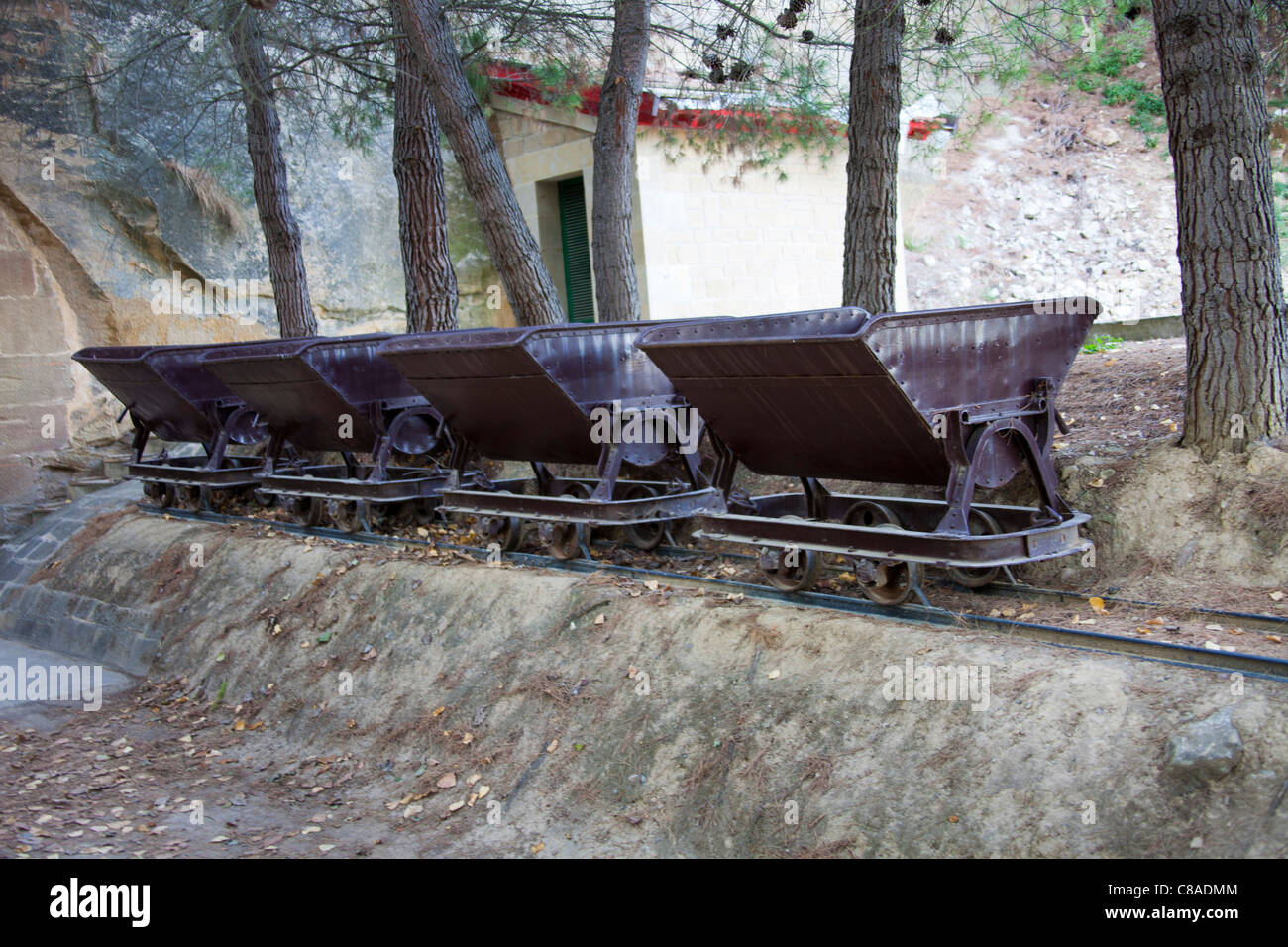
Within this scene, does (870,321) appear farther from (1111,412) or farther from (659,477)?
(659,477)

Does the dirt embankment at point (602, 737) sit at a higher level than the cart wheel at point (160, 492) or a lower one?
lower

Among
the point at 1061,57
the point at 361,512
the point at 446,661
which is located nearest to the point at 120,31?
the point at 361,512

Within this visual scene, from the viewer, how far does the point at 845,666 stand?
5.32 m

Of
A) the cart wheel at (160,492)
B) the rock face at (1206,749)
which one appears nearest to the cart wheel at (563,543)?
the rock face at (1206,749)

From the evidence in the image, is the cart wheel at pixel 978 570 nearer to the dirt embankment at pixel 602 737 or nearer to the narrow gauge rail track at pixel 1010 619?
the narrow gauge rail track at pixel 1010 619

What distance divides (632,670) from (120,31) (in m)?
13.9

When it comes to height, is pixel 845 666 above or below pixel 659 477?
below

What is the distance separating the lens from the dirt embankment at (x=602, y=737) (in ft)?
13.8

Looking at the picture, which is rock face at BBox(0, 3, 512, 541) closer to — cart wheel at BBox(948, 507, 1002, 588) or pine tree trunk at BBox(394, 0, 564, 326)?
pine tree trunk at BBox(394, 0, 564, 326)

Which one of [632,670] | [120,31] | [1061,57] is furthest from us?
[1061,57]

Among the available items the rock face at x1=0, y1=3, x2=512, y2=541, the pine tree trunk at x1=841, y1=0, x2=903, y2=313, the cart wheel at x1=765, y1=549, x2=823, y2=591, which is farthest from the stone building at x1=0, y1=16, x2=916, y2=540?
the cart wheel at x1=765, y1=549, x2=823, y2=591

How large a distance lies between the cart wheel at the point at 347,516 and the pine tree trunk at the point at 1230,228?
6.82 metres

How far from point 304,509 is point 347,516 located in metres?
1.07

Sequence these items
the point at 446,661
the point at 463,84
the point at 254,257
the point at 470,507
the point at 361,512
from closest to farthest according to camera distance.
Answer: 1. the point at 446,661
2. the point at 470,507
3. the point at 361,512
4. the point at 463,84
5. the point at 254,257
